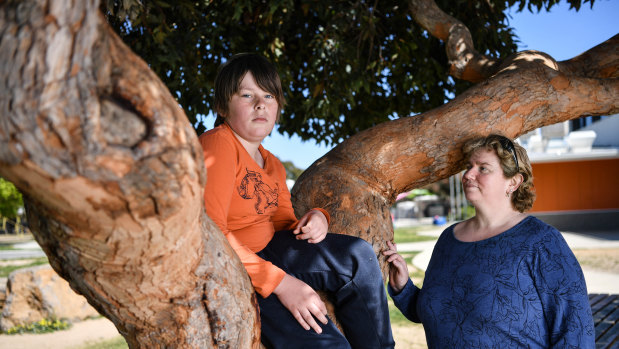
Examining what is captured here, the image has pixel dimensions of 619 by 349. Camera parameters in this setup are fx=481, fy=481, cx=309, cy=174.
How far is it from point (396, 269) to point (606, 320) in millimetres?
2811

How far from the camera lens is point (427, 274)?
2682 millimetres

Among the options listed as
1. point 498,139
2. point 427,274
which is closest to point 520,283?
point 427,274

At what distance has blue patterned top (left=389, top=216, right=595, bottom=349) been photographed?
2.16 metres

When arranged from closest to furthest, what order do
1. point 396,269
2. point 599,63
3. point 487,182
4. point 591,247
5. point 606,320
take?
1. point 487,182
2. point 396,269
3. point 599,63
4. point 606,320
5. point 591,247

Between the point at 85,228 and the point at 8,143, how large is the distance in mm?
261

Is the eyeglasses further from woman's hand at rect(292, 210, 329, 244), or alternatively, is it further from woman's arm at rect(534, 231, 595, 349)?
woman's hand at rect(292, 210, 329, 244)

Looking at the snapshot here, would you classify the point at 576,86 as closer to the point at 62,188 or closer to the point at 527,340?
the point at 527,340

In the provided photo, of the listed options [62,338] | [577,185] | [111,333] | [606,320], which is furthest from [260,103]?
[577,185]

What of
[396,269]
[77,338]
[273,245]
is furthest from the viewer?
[77,338]

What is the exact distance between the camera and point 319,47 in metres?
4.58

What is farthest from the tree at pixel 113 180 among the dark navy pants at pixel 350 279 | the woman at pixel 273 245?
the dark navy pants at pixel 350 279

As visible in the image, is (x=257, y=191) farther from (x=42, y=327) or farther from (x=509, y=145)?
(x=42, y=327)

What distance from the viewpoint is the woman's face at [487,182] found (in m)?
2.53

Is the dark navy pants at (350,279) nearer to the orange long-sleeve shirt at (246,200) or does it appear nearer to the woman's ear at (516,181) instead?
the orange long-sleeve shirt at (246,200)
